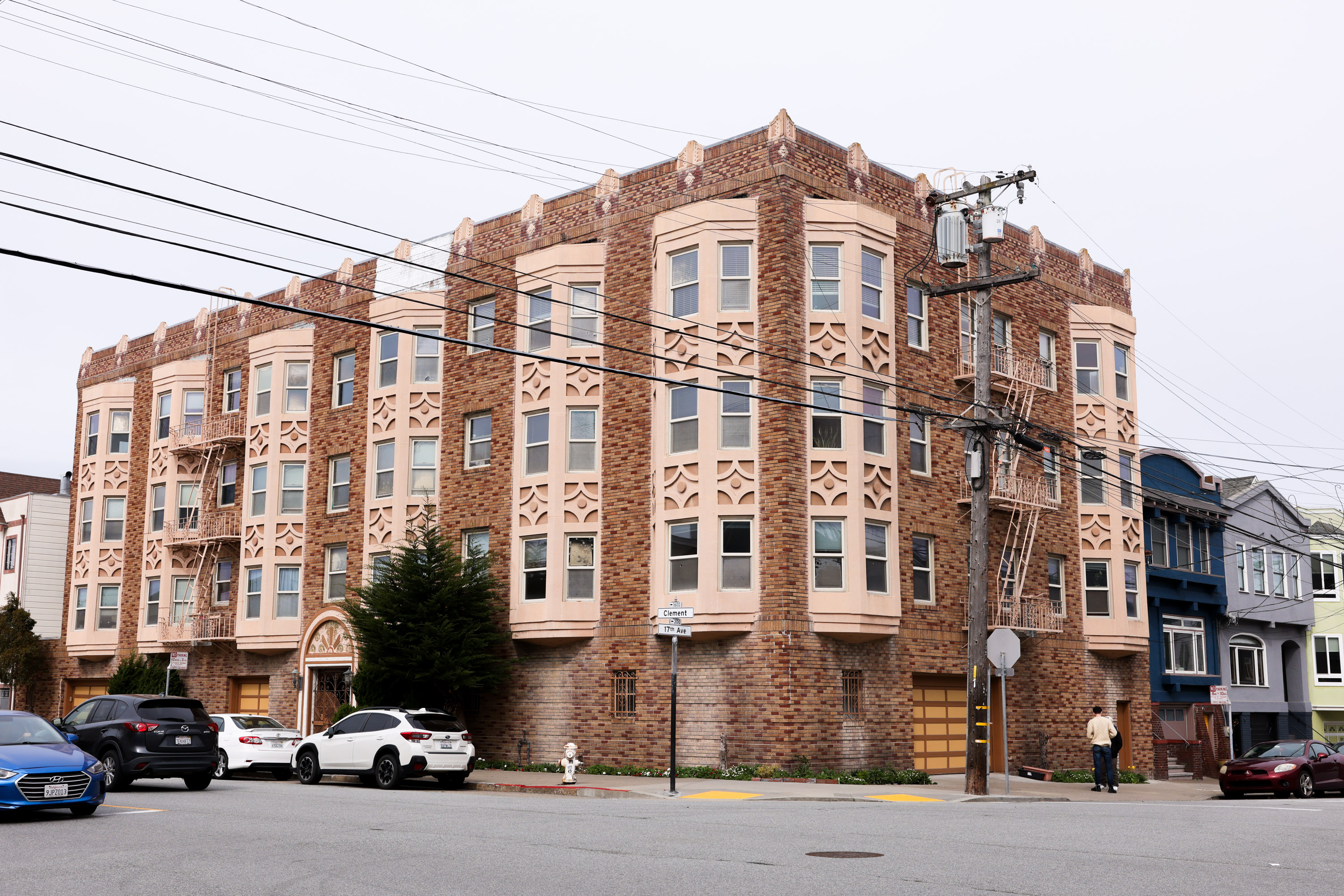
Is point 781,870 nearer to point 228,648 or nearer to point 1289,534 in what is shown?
point 228,648

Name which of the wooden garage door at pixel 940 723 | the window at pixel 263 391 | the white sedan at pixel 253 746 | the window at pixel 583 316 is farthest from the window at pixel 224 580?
the wooden garage door at pixel 940 723

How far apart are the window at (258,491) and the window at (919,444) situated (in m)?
19.0

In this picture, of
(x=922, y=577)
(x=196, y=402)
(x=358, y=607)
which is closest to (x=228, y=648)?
(x=196, y=402)

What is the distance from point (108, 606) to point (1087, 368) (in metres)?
Result: 32.0

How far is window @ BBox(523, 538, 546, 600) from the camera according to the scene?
100ft

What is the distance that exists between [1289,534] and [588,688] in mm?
30439

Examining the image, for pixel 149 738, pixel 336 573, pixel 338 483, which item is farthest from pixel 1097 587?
pixel 149 738

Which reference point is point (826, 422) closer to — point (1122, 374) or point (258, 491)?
point (1122, 374)

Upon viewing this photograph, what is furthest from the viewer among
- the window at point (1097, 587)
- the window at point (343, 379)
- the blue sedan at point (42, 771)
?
the window at point (343, 379)

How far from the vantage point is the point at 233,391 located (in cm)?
Answer: 4053

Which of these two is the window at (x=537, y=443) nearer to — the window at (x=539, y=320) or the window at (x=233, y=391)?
the window at (x=539, y=320)

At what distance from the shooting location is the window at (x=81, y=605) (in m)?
44.4

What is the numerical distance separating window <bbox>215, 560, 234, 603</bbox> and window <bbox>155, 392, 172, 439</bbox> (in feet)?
16.5

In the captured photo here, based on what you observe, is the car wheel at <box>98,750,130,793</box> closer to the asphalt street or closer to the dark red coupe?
the asphalt street
